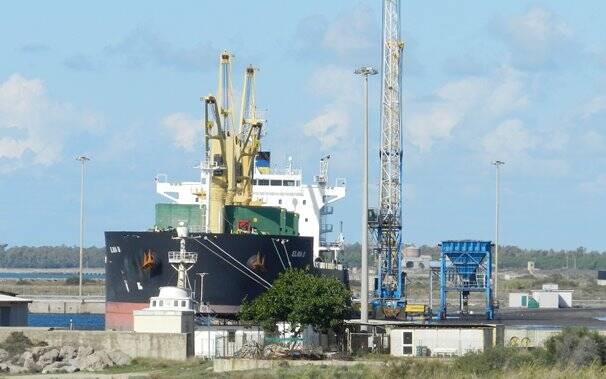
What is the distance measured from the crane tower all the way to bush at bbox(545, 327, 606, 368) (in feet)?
157

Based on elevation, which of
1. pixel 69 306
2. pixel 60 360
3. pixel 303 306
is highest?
pixel 69 306

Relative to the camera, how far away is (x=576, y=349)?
55719mm

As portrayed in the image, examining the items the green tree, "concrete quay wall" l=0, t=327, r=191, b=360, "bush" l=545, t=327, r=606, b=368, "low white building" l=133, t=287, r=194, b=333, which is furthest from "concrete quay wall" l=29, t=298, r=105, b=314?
"bush" l=545, t=327, r=606, b=368

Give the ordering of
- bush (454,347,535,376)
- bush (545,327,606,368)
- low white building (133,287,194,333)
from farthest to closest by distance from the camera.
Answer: low white building (133,287,194,333) < bush (545,327,606,368) < bush (454,347,535,376)

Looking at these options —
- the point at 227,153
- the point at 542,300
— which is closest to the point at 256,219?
the point at 227,153

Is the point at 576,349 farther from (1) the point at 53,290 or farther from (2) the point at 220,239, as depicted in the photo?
(1) the point at 53,290

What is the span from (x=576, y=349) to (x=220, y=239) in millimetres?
27637

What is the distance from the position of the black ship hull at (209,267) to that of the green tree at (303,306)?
34.3 ft

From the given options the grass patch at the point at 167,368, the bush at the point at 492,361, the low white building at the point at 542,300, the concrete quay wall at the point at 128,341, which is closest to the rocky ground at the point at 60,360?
the grass patch at the point at 167,368

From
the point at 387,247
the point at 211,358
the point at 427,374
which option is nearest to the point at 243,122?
the point at 387,247

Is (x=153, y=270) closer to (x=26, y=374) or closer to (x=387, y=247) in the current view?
(x=26, y=374)

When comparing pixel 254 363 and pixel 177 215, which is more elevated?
pixel 177 215

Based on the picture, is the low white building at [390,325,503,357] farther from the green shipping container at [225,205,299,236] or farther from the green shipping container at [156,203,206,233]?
the green shipping container at [156,203,206,233]

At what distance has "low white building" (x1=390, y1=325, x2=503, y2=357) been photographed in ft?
204
